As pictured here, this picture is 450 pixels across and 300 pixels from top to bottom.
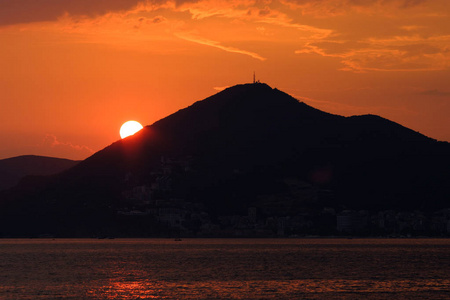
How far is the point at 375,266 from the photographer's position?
191750mm

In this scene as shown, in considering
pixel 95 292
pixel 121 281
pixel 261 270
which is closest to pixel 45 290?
pixel 95 292

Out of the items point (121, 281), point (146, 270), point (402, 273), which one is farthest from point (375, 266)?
point (121, 281)

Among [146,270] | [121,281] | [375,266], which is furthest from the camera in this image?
[375,266]

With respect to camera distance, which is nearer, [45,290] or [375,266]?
[45,290]

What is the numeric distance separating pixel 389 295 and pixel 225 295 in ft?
80.7

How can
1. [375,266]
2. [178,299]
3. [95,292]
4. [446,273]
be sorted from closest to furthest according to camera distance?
[178,299] → [95,292] → [446,273] → [375,266]

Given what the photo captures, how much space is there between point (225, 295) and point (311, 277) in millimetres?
36774

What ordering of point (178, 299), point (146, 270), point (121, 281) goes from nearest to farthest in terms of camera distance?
1. point (178, 299)
2. point (121, 281)
3. point (146, 270)

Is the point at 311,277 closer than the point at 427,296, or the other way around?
the point at 427,296

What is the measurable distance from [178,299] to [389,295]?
31931mm

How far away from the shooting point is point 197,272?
16875cm

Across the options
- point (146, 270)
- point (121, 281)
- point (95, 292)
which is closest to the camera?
point (95, 292)

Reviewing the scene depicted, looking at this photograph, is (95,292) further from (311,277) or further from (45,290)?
(311,277)

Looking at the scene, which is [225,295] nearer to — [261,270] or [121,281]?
[121,281]
